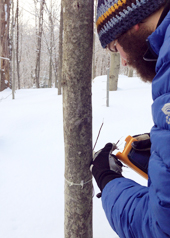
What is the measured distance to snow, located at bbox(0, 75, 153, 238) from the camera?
2100mm

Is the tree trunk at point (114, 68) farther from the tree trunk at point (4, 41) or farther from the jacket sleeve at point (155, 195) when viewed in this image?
the jacket sleeve at point (155, 195)

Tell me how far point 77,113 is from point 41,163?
92.9 inches

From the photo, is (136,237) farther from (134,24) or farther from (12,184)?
(12,184)

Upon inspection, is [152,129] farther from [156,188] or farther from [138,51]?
[138,51]

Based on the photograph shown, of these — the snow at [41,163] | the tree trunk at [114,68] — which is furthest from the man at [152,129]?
the tree trunk at [114,68]

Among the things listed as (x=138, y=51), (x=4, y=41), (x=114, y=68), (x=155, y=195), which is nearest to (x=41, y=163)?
(x=138, y=51)

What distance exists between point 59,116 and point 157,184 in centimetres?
526

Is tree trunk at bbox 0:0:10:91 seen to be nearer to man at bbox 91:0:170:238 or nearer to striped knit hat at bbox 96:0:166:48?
striped knit hat at bbox 96:0:166:48

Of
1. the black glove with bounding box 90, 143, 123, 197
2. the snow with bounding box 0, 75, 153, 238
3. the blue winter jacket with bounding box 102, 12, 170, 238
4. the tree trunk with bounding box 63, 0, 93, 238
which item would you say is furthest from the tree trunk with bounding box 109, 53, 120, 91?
the blue winter jacket with bounding box 102, 12, 170, 238

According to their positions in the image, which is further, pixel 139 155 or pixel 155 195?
pixel 139 155

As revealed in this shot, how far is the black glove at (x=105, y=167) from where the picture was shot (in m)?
1.12

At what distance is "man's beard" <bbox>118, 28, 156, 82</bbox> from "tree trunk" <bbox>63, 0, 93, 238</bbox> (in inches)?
10.2

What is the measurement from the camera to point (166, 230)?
63 cm

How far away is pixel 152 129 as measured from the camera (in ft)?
2.44
